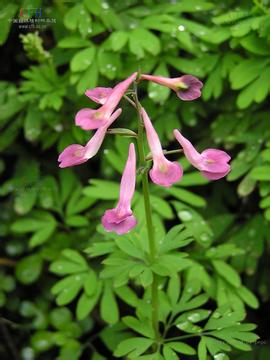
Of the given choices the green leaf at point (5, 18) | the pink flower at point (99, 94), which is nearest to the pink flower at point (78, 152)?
the pink flower at point (99, 94)

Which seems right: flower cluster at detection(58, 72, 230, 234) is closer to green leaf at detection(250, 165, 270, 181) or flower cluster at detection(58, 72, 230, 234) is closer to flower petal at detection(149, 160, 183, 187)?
flower petal at detection(149, 160, 183, 187)

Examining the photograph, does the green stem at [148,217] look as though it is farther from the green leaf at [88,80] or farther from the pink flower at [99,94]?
the green leaf at [88,80]

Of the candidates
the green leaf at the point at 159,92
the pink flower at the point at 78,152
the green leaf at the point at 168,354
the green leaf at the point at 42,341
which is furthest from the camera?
the green leaf at the point at 42,341

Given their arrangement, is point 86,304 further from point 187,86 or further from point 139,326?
point 187,86

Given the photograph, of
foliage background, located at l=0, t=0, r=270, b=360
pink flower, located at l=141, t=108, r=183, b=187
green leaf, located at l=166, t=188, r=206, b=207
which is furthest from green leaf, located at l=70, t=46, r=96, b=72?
pink flower, located at l=141, t=108, r=183, b=187

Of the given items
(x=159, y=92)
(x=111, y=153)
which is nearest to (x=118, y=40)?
(x=159, y=92)
